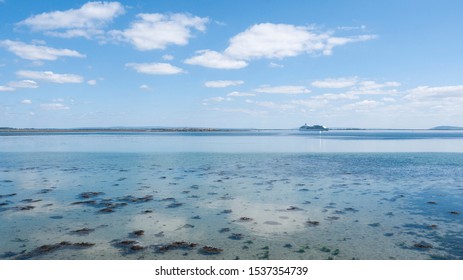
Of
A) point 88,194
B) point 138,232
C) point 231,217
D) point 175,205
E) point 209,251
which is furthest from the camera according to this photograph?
point 88,194

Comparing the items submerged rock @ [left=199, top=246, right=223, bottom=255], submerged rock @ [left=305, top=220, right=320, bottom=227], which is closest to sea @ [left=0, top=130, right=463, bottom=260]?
submerged rock @ [left=199, top=246, right=223, bottom=255]

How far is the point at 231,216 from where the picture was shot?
15289 millimetres

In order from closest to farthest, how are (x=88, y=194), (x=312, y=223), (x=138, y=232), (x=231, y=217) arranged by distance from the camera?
(x=138, y=232), (x=312, y=223), (x=231, y=217), (x=88, y=194)

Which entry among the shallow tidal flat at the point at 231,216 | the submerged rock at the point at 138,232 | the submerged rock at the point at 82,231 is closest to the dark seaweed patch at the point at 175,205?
the shallow tidal flat at the point at 231,216

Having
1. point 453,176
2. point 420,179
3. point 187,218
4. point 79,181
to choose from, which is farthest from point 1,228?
point 453,176

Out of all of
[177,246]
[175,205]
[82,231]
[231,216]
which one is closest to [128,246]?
[177,246]

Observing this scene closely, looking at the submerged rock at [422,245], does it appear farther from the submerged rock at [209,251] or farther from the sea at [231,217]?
the submerged rock at [209,251]

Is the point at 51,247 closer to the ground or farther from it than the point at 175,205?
closer to the ground

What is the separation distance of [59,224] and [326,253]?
11.4m

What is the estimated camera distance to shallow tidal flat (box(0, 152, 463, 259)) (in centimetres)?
1132

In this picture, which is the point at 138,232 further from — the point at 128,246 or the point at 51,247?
the point at 51,247

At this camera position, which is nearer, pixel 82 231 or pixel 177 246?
pixel 177 246

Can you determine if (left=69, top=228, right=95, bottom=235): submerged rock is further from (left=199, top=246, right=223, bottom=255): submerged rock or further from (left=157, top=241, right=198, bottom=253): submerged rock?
(left=199, top=246, right=223, bottom=255): submerged rock

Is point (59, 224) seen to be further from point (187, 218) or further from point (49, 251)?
point (187, 218)
